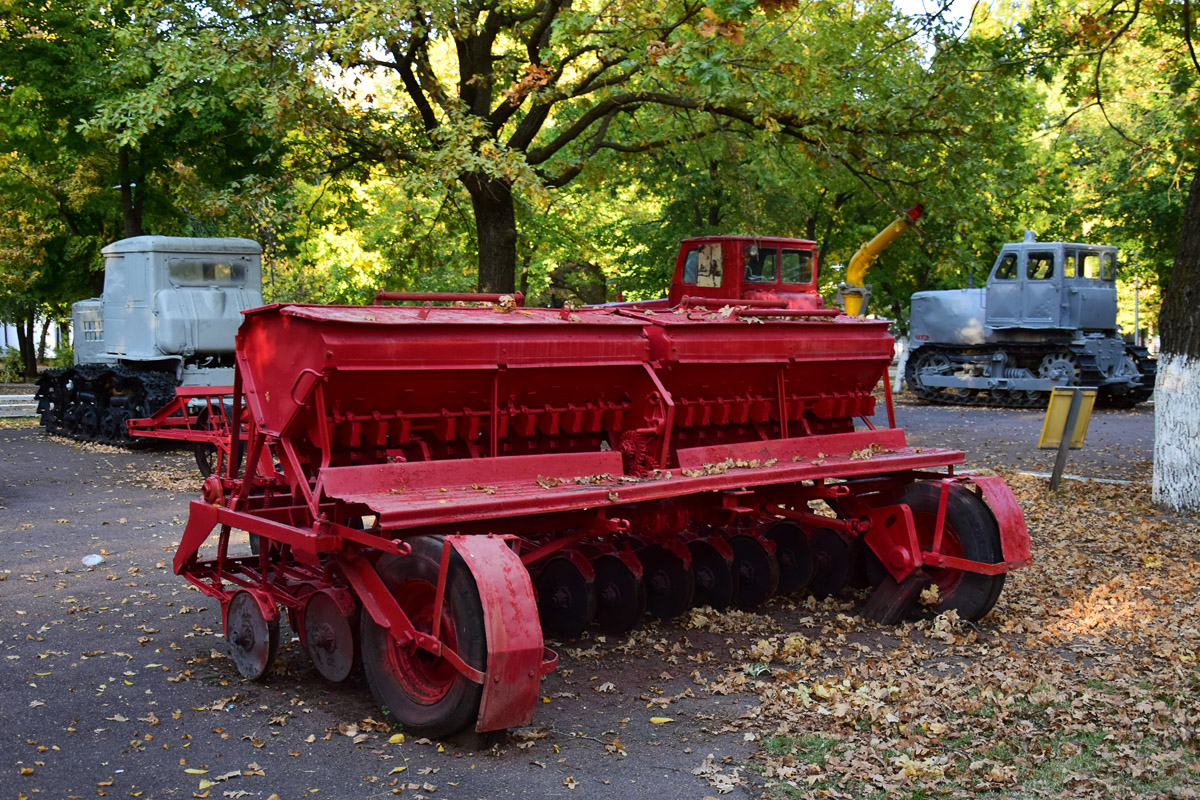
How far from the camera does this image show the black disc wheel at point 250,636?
598 cm

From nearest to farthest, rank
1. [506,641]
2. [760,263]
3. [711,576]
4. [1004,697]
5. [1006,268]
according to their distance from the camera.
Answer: [506,641] < [1004,697] < [711,576] < [760,263] < [1006,268]

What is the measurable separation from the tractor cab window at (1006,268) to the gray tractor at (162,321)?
15784 millimetres

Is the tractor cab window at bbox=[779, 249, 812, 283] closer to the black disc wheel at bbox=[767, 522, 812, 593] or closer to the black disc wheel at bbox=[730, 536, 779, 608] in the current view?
the black disc wheel at bbox=[767, 522, 812, 593]

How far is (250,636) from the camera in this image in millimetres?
6109

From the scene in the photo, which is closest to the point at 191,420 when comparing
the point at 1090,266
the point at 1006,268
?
the point at 1006,268

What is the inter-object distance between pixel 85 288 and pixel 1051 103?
101 ft

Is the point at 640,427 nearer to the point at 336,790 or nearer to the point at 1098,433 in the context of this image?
the point at 336,790

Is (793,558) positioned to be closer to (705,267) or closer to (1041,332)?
(705,267)

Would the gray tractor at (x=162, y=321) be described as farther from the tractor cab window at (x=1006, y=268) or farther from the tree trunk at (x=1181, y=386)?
the tractor cab window at (x=1006, y=268)

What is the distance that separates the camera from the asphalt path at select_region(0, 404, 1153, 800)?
479cm

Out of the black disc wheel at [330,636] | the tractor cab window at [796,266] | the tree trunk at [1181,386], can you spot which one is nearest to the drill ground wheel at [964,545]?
the black disc wheel at [330,636]

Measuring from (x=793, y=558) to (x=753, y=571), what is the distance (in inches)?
17.5

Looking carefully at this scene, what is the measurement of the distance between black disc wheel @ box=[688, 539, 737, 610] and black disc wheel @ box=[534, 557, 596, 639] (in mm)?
1018

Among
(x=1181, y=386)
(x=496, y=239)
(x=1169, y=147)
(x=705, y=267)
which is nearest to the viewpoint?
(x=1181, y=386)
